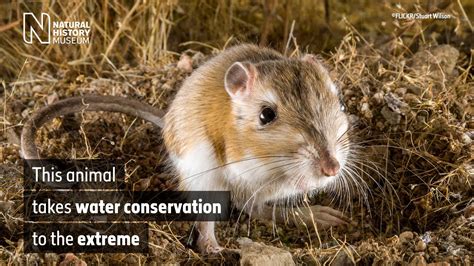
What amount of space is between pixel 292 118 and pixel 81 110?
4.58ft

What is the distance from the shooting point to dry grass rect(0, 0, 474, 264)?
4.16 metres

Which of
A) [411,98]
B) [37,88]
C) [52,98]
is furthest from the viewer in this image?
[37,88]

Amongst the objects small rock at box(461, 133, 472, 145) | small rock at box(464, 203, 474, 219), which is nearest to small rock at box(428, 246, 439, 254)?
small rock at box(464, 203, 474, 219)

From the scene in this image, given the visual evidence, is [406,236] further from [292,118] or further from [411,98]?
[411,98]

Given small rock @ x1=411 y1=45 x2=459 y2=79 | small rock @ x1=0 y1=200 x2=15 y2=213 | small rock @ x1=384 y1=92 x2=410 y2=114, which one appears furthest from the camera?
small rock @ x1=411 y1=45 x2=459 y2=79

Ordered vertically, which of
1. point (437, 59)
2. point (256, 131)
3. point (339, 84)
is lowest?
point (256, 131)

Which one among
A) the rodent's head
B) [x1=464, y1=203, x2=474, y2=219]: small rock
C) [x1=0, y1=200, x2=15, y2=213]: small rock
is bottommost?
[x1=464, y1=203, x2=474, y2=219]: small rock

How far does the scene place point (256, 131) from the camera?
3.96 metres

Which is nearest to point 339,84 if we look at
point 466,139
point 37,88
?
point 466,139

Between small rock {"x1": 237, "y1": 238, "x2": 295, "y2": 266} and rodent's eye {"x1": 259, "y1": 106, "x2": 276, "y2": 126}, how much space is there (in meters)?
0.59

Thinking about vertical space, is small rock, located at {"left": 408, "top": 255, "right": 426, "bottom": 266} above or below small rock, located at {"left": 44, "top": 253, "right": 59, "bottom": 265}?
below

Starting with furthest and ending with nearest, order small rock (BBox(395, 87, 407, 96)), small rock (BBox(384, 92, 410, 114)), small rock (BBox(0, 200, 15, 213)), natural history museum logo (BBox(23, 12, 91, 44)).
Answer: natural history museum logo (BBox(23, 12, 91, 44)) < small rock (BBox(395, 87, 407, 96)) < small rock (BBox(384, 92, 410, 114)) < small rock (BBox(0, 200, 15, 213))

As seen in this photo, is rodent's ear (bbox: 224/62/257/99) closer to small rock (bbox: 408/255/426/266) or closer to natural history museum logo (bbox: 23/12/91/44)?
small rock (bbox: 408/255/426/266)

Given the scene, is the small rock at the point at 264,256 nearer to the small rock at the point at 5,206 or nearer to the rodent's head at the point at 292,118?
the rodent's head at the point at 292,118
